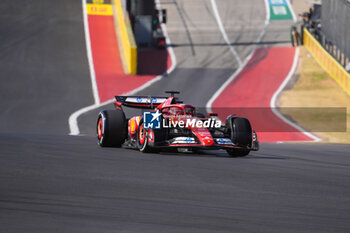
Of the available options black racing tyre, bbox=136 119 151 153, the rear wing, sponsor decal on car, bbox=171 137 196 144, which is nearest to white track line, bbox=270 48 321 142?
the rear wing

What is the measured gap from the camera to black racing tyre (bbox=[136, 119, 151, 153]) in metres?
14.6

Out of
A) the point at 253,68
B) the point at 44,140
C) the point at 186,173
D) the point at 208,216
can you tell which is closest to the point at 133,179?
the point at 186,173

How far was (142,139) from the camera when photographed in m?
15.0

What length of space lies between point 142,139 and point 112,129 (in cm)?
105

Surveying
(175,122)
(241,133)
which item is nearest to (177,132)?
(175,122)

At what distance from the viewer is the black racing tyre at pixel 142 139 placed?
575 inches

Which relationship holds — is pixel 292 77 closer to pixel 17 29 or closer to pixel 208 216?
pixel 17 29

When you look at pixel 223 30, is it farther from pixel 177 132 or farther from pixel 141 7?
pixel 177 132

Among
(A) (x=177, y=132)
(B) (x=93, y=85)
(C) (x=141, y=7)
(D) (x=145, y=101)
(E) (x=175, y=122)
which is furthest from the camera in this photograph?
(C) (x=141, y=7)

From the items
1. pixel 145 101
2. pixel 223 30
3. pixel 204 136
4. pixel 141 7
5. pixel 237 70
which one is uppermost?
pixel 145 101

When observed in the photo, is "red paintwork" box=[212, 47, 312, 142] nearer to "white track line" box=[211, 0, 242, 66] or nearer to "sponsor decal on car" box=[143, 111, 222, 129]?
"white track line" box=[211, 0, 242, 66]

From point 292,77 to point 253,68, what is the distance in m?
3.32

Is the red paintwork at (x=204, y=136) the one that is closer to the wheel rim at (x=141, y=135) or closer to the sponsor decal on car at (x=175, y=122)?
the sponsor decal on car at (x=175, y=122)

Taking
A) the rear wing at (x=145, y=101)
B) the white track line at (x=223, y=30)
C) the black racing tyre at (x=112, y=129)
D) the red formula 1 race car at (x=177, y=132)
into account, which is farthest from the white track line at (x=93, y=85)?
the red formula 1 race car at (x=177, y=132)
